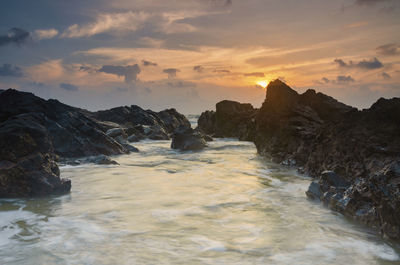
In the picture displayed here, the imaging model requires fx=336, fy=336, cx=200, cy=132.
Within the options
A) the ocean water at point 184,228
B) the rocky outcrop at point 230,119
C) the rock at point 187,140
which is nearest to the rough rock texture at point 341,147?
the ocean water at point 184,228

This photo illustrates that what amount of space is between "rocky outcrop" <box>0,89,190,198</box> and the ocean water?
2.51ft

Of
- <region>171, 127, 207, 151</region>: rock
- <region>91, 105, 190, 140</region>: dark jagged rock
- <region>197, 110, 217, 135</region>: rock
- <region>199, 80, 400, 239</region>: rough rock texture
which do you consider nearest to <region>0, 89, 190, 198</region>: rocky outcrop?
<region>91, 105, 190, 140</region>: dark jagged rock

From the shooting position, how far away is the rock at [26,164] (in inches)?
360

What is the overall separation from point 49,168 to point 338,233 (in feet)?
26.2

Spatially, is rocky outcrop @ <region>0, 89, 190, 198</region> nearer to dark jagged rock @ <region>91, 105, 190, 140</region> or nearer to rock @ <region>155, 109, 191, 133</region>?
dark jagged rock @ <region>91, 105, 190, 140</region>

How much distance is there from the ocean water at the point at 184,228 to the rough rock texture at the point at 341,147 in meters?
0.43

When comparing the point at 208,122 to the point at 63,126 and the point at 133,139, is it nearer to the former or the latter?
the point at 133,139

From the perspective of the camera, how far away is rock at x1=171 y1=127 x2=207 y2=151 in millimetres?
23984

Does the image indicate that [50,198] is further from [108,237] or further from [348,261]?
[348,261]

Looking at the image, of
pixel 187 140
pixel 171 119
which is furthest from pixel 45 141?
pixel 171 119

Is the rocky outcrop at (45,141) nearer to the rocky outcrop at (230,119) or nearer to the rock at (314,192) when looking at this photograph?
the rock at (314,192)

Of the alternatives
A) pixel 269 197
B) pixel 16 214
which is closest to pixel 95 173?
pixel 16 214

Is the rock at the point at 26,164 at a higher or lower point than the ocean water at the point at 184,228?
higher

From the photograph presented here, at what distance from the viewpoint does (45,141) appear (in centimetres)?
1033
